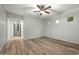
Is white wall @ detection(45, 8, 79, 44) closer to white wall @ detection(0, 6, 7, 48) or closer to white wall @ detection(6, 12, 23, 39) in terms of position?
white wall @ detection(6, 12, 23, 39)

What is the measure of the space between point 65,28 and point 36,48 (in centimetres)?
66

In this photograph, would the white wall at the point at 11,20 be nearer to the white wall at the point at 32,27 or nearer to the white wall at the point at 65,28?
the white wall at the point at 32,27

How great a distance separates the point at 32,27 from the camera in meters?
2.00

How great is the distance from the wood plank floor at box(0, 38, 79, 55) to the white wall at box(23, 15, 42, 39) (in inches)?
6.5

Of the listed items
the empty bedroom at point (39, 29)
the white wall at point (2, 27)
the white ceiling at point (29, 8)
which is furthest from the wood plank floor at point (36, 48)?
the white ceiling at point (29, 8)

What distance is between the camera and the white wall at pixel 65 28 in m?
1.85

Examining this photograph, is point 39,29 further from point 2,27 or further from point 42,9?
point 2,27

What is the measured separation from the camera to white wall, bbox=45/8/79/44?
1851 millimetres

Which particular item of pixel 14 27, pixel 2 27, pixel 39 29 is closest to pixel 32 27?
pixel 39 29

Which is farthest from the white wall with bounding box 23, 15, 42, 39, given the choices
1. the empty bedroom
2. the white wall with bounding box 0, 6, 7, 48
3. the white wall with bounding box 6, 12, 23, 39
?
the white wall with bounding box 0, 6, 7, 48
